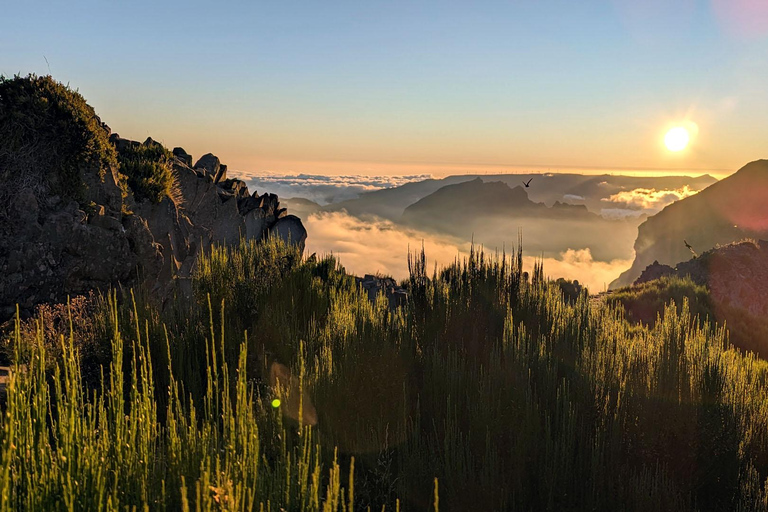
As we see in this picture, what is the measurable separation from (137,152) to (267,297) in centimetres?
582

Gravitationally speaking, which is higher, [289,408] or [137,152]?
[137,152]

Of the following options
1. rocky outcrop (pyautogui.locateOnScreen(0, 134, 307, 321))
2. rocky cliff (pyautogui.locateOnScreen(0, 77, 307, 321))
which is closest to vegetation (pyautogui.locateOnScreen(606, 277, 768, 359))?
rocky outcrop (pyautogui.locateOnScreen(0, 134, 307, 321))

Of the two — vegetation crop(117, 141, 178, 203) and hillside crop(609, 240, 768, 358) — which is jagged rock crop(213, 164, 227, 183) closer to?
vegetation crop(117, 141, 178, 203)

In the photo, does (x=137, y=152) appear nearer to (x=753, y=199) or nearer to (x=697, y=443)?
(x=697, y=443)

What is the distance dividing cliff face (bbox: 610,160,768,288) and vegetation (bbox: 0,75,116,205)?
304ft

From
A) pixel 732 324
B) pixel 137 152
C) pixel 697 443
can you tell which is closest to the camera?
pixel 697 443

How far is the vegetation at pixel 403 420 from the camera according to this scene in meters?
2.23

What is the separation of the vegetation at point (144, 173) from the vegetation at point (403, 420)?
4338mm

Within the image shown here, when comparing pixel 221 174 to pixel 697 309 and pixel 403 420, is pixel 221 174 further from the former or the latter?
pixel 403 420

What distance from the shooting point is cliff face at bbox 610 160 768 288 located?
96.4 m

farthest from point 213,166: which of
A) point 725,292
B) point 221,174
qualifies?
point 725,292

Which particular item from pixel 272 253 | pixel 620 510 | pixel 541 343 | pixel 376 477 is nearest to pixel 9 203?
pixel 272 253

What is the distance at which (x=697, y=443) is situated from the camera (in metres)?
4.15

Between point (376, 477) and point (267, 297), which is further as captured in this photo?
point (267, 297)
